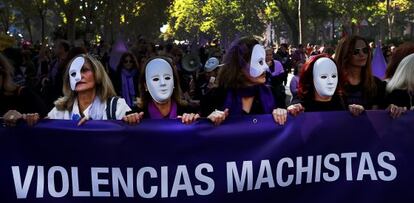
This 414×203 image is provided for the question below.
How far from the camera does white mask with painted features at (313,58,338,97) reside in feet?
14.5

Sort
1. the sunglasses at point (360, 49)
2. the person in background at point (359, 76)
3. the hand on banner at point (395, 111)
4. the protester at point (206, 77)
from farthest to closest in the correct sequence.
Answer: the protester at point (206, 77), the sunglasses at point (360, 49), the person in background at point (359, 76), the hand on banner at point (395, 111)

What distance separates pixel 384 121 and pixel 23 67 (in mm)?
10821

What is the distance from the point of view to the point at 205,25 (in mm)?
91688

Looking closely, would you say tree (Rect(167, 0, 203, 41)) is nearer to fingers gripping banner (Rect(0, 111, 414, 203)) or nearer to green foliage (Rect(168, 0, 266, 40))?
green foliage (Rect(168, 0, 266, 40))

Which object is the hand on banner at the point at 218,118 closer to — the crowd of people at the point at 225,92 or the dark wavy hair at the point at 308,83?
the crowd of people at the point at 225,92

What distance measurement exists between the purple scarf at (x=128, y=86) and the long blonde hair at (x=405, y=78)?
4.57 m

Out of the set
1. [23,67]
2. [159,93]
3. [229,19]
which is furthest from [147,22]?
[159,93]

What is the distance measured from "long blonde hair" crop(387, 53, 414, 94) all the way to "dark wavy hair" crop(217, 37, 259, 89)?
1081 millimetres

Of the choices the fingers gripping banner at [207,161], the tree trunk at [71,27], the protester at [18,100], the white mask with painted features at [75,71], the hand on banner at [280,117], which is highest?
the tree trunk at [71,27]

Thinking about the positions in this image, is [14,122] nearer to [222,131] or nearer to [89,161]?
[89,161]

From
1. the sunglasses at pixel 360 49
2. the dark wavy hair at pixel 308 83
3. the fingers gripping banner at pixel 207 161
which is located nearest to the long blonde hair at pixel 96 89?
the fingers gripping banner at pixel 207 161

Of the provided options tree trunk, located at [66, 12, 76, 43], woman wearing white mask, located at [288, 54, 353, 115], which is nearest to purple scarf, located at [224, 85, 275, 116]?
woman wearing white mask, located at [288, 54, 353, 115]

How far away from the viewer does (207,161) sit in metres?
4.07

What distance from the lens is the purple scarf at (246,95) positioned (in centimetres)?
460
